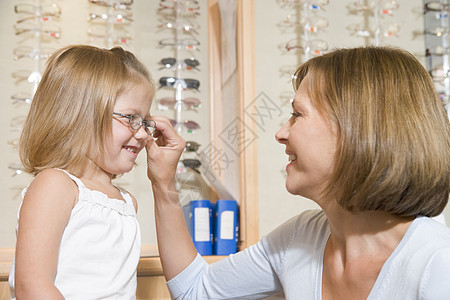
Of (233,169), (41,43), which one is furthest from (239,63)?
(41,43)

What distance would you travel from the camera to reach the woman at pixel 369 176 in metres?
0.94

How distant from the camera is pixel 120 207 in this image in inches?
47.2

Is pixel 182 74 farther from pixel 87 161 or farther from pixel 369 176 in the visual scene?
pixel 369 176

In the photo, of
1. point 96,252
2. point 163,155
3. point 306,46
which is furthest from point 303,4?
point 96,252

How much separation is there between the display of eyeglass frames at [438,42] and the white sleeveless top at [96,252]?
171cm

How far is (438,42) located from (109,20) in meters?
1.49

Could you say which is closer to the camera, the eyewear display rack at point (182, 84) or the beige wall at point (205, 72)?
the beige wall at point (205, 72)

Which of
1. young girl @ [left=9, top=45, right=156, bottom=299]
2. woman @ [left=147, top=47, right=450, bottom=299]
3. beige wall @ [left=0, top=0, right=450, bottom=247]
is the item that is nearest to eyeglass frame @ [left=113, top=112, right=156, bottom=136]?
young girl @ [left=9, top=45, right=156, bottom=299]

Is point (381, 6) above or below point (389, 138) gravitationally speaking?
above

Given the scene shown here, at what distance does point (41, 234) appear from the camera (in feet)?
3.17

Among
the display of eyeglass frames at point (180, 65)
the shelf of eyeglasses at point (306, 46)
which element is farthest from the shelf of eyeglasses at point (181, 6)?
the shelf of eyeglasses at point (306, 46)

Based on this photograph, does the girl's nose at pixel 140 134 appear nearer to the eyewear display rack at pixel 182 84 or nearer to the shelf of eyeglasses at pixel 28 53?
the eyewear display rack at pixel 182 84

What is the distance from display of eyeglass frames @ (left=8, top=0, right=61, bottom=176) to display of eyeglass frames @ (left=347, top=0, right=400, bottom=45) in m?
1.32

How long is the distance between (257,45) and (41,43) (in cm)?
95
